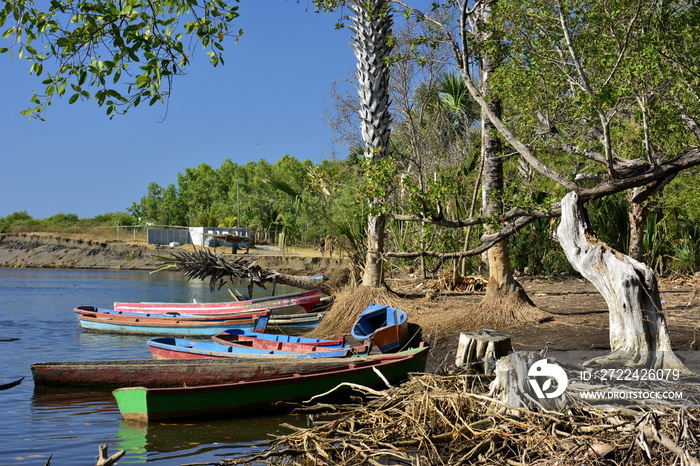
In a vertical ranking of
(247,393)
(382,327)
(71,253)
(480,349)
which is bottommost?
(247,393)

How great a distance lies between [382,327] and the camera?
12.7 metres

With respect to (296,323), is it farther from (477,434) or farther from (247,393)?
→ (477,434)

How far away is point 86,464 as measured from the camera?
771 centimetres

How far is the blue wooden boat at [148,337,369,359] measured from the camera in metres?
11.3

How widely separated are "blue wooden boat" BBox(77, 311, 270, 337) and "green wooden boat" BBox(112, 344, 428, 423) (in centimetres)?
855

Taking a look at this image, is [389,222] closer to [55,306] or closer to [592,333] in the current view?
[592,333]

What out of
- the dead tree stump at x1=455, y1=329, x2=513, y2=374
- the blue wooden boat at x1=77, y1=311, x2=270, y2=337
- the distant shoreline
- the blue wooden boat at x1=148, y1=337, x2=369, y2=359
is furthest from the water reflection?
the distant shoreline

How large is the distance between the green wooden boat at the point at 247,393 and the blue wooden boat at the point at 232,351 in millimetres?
1040

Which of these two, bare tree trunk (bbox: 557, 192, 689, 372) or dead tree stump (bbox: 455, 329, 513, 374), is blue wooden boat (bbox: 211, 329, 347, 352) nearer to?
dead tree stump (bbox: 455, 329, 513, 374)

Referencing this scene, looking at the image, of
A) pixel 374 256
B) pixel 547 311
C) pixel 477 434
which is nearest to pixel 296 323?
pixel 374 256

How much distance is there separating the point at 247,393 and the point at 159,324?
10597mm

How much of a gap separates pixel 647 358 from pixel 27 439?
7.54 m

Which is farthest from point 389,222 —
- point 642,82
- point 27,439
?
point 27,439

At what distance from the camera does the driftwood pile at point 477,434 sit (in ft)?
15.7
